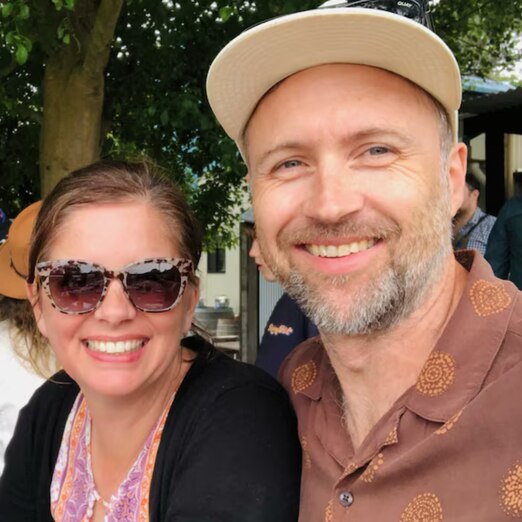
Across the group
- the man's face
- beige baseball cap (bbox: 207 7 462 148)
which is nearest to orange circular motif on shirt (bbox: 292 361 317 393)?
the man's face

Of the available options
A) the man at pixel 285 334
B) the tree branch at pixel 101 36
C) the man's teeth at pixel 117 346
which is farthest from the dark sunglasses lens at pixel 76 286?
the tree branch at pixel 101 36

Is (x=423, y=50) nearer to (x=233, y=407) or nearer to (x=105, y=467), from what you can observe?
(x=233, y=407)

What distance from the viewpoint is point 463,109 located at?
25.2 feet

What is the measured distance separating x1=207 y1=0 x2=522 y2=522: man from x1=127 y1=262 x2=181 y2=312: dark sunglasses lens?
33 centimetres

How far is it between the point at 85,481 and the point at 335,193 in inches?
45.5

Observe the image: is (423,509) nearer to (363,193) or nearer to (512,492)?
(512,492)

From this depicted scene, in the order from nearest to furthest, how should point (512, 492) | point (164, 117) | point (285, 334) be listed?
point (512, 492)
point (285, 334)
point (164, 117)

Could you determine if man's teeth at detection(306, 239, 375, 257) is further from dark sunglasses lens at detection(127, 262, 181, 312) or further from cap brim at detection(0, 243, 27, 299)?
cap brim at detection(0, 243, 27, 299)

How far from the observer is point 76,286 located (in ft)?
6.44

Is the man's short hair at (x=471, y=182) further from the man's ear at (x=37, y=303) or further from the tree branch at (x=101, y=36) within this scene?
the man's ear at (x=37, y=303)

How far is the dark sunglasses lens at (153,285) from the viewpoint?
1963 millimetres

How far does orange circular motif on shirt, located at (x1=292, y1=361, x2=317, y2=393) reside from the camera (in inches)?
81.0

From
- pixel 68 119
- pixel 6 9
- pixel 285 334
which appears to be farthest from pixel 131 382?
pixel 68 119

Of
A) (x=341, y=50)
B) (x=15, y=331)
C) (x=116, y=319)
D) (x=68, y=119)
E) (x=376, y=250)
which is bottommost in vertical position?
(x=15, y=331)
